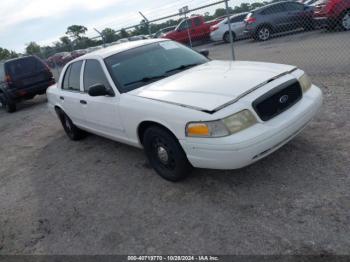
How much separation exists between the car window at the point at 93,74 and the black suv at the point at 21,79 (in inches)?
281

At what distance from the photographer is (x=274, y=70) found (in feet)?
12.7

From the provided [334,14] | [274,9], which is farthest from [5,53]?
[334,14]

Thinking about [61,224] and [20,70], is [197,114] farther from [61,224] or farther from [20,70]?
[20,70]

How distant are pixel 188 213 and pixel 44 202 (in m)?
2.02

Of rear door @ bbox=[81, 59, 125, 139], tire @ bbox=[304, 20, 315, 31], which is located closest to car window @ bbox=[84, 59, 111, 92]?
rear door @ bbox=[81, 59, 125, 139]

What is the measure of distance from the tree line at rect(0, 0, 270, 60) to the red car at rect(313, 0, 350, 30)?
9.06 ft

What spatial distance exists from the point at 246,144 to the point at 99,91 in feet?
6.70

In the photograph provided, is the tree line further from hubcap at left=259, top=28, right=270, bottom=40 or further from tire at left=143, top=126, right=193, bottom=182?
tire at left=143, top=126, right=193, bottom=182

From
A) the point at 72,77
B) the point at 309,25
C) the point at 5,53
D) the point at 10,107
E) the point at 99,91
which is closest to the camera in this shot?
the point at 99,91

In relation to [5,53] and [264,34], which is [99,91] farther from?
[5,53]

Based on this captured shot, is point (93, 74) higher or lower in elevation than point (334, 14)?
higher

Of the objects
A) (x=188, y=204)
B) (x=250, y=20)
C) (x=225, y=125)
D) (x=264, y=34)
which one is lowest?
(x=188, y=204)

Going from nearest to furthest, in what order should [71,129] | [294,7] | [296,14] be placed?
[71,129] → [296,14] → [294,7]

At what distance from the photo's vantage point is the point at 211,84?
12.0 ft
